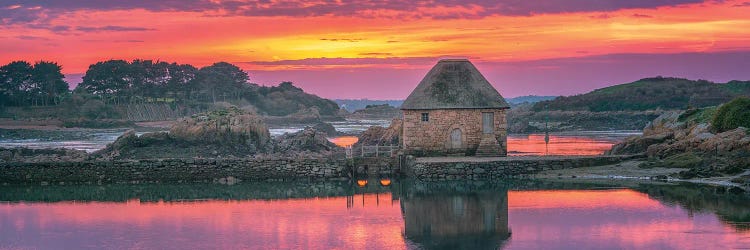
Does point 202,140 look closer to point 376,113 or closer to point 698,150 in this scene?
point 698,150

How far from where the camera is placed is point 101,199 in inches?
1314

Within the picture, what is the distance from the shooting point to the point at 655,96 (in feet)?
351

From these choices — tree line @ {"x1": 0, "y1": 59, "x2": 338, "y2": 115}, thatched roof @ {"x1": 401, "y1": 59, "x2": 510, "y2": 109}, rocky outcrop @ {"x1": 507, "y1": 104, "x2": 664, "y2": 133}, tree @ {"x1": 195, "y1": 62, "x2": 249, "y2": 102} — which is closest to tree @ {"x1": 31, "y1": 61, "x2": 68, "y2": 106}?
Answer: tree line @ {"x1": 0, "y1": 59, "x2": 338, "y2": 115}

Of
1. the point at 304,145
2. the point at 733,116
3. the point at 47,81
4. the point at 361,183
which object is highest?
the point at 47,81

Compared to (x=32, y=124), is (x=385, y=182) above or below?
below

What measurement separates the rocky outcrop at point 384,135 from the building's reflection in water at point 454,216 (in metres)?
14.8

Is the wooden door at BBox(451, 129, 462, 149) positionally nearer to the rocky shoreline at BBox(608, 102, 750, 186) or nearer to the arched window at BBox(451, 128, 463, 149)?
Answer: the arched window at BBox(451, 128, 463, 149)

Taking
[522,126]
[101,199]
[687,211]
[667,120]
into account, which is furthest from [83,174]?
[522,126]

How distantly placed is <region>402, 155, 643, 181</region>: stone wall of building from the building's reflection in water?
4.09 ft

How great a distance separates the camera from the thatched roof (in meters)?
38.5

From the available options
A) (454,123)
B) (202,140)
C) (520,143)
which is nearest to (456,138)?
(454,123)

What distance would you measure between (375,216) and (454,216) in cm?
238

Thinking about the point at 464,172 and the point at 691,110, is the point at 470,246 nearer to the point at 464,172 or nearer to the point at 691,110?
the point at 464,172

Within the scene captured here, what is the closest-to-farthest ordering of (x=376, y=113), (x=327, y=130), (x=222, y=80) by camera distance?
1. (x=327, y=130)
2. (x=222, y=80)
3. (x=376, y=113)
